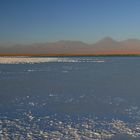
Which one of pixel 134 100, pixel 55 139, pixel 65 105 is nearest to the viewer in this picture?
pixel 55 139

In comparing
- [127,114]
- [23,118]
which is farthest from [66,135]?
[127,114]

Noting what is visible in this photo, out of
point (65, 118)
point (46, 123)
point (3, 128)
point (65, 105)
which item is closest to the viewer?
point (3, 128)

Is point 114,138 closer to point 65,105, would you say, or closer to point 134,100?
point 65,105

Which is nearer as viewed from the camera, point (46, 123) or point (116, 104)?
point (46, 123)

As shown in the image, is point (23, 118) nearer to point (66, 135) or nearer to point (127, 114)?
point (66, 135)

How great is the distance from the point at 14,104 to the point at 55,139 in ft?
21.5

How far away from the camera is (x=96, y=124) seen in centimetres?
1076

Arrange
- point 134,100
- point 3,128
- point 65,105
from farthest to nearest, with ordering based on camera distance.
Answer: point 134,100
point 65,105
point 3,128

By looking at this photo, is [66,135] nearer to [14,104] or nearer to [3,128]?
[3,128]

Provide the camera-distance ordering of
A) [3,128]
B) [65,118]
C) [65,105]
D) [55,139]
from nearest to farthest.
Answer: [55,139], [3,128], [65,118], [65,105]

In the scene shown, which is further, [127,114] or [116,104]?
[116,104]

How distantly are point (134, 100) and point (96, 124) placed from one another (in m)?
5.75

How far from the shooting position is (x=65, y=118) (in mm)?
11742

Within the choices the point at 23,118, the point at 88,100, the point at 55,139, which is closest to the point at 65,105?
the point at 88,100
